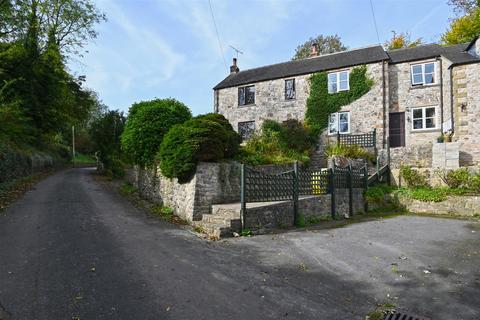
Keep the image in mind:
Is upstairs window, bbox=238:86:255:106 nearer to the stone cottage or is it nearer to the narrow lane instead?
the stone cottage

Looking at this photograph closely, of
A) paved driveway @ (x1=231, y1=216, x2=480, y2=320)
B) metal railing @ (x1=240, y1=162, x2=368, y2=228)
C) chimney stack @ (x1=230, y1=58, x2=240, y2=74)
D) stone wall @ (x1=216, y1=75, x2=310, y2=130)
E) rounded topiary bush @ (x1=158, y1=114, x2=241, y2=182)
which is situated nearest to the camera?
paved driveway @ (x1=231, y1=216, x2=480, y2=320)

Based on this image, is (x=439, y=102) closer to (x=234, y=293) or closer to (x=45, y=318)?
(x=234, y=293)

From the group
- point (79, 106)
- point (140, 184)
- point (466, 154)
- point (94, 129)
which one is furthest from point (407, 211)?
point (79, 106)

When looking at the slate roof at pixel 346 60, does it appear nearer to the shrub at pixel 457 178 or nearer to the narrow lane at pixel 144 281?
the shrub at pixel 457 178

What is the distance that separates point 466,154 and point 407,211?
5.50 meters

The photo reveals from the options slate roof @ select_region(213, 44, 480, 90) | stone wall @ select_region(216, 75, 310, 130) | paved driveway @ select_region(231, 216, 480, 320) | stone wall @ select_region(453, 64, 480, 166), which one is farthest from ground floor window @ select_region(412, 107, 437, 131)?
paved driveway @ select_region(231, 216, 480, 320)

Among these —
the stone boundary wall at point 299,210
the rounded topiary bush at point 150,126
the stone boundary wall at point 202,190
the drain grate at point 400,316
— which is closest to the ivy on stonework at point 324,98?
the stone boundary wall at point 299,210

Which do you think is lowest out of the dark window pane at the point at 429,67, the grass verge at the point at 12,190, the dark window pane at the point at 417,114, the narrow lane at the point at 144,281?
the narrow lane at the point at 144,281

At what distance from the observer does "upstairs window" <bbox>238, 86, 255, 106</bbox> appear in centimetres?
2702

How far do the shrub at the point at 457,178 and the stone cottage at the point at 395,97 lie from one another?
5.66 feet

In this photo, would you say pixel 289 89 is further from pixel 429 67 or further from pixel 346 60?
pixel 429 67

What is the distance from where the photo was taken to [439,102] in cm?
2073

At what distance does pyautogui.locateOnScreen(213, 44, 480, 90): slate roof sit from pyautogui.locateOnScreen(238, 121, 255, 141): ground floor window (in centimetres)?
352

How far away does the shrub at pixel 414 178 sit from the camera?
16578 millimetres
